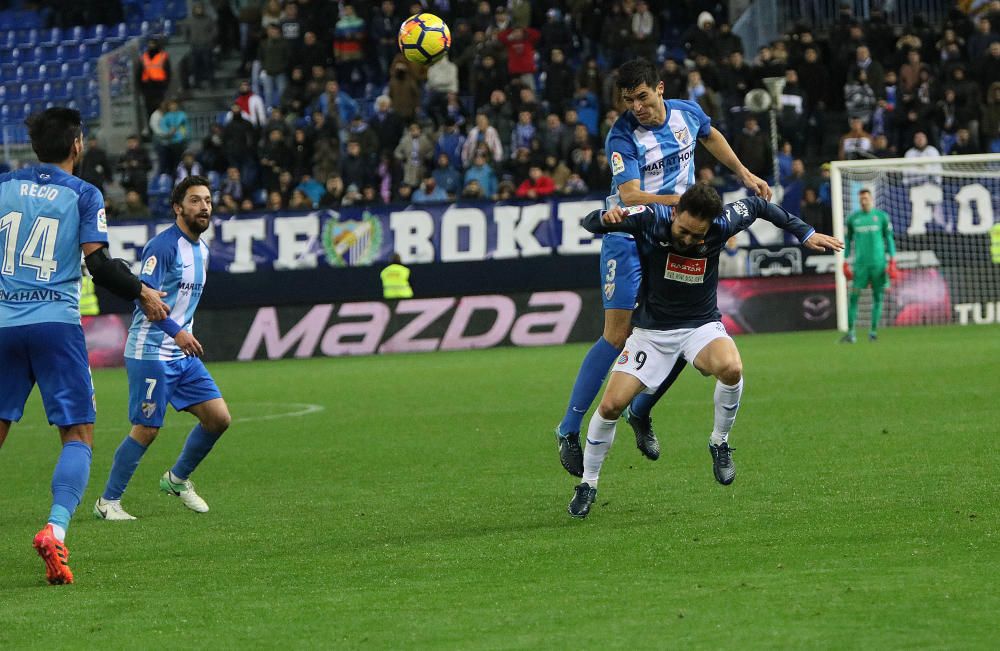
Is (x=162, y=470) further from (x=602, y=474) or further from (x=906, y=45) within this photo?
(x=906, y=45)

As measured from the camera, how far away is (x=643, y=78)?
8.85m

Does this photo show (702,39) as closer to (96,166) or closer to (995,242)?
(995,242)

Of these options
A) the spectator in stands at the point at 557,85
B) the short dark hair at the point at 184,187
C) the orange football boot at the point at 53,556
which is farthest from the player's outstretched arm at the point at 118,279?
the spectator in stands at the point at 557,85

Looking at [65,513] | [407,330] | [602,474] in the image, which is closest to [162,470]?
[602,474]

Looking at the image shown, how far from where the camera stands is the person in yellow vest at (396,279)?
987 inches

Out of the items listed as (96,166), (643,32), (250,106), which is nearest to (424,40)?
(643,32)

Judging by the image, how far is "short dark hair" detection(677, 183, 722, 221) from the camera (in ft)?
25.0

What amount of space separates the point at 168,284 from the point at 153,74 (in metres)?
22.9

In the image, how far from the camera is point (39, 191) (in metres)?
6.77

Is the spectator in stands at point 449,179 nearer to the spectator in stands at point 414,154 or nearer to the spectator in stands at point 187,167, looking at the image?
the spectator in stands at point 414,154

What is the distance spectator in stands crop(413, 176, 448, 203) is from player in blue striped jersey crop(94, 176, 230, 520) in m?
16.9

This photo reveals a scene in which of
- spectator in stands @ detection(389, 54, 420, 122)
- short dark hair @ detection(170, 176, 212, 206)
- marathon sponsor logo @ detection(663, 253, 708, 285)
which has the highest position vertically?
short dark hair @ detection(170, 176, 212, 206)

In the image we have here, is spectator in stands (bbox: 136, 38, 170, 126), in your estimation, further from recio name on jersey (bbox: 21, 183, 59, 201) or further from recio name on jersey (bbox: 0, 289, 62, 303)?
recio name on jersey (bbox: 0, 289, 62, 303)

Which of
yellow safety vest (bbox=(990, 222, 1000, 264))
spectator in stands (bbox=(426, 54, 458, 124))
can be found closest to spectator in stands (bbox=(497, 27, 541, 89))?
spectator in stands (bbox=(426, 54, 458, 124))
